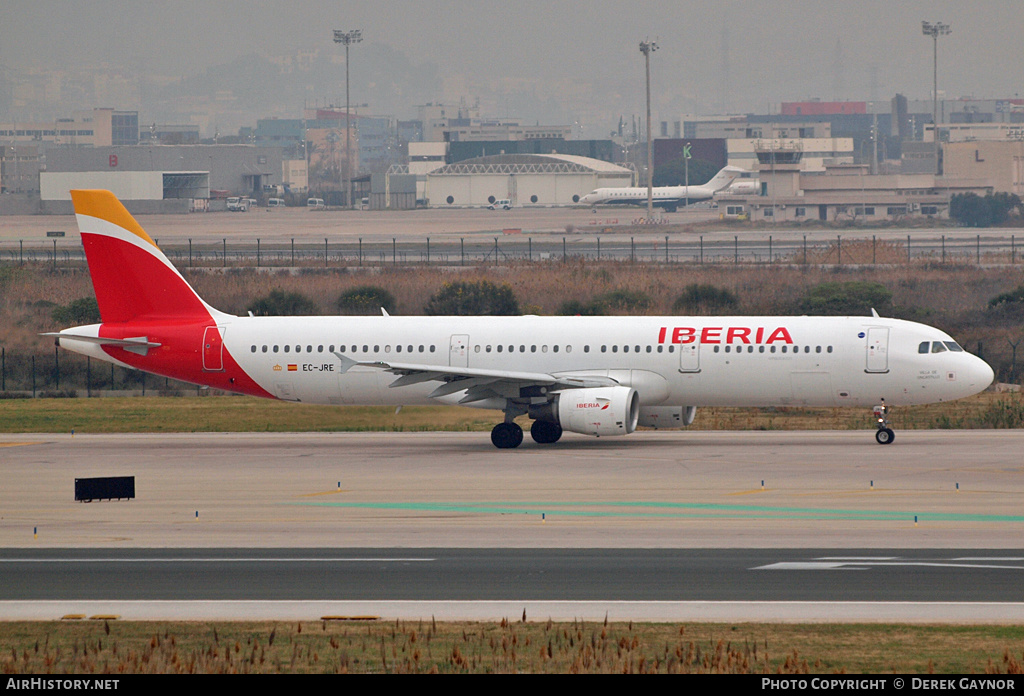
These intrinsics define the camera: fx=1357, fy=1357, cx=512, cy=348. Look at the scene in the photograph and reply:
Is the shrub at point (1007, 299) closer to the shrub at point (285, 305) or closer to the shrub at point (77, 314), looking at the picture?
the shrub at point (285, 305)

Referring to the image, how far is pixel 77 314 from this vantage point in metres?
64.6

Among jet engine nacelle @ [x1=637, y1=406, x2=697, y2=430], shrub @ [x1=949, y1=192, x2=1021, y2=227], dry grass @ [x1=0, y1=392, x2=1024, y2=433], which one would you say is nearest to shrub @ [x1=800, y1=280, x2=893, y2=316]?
dry grass @ [x1=0, y1=392, x2=1024, y2=433]

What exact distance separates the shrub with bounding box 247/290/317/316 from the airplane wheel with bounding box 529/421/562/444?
25.3m

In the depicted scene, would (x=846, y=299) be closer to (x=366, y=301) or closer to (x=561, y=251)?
(x=366, y=301)

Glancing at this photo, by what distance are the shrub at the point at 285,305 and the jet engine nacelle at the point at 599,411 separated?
1101 inches

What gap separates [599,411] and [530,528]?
11.5 metres

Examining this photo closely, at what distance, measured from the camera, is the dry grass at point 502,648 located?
1639 cm

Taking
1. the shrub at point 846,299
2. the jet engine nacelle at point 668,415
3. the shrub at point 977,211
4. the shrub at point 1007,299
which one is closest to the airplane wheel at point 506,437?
the jet engine nacelle at point 668,415

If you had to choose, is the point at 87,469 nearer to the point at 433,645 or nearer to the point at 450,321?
the point at 450,321

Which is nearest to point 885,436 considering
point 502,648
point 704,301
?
point 502,648

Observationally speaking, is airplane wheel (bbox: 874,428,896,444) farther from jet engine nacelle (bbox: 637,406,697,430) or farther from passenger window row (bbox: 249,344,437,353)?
passenger window row (bbox: 249,344,437,353)
